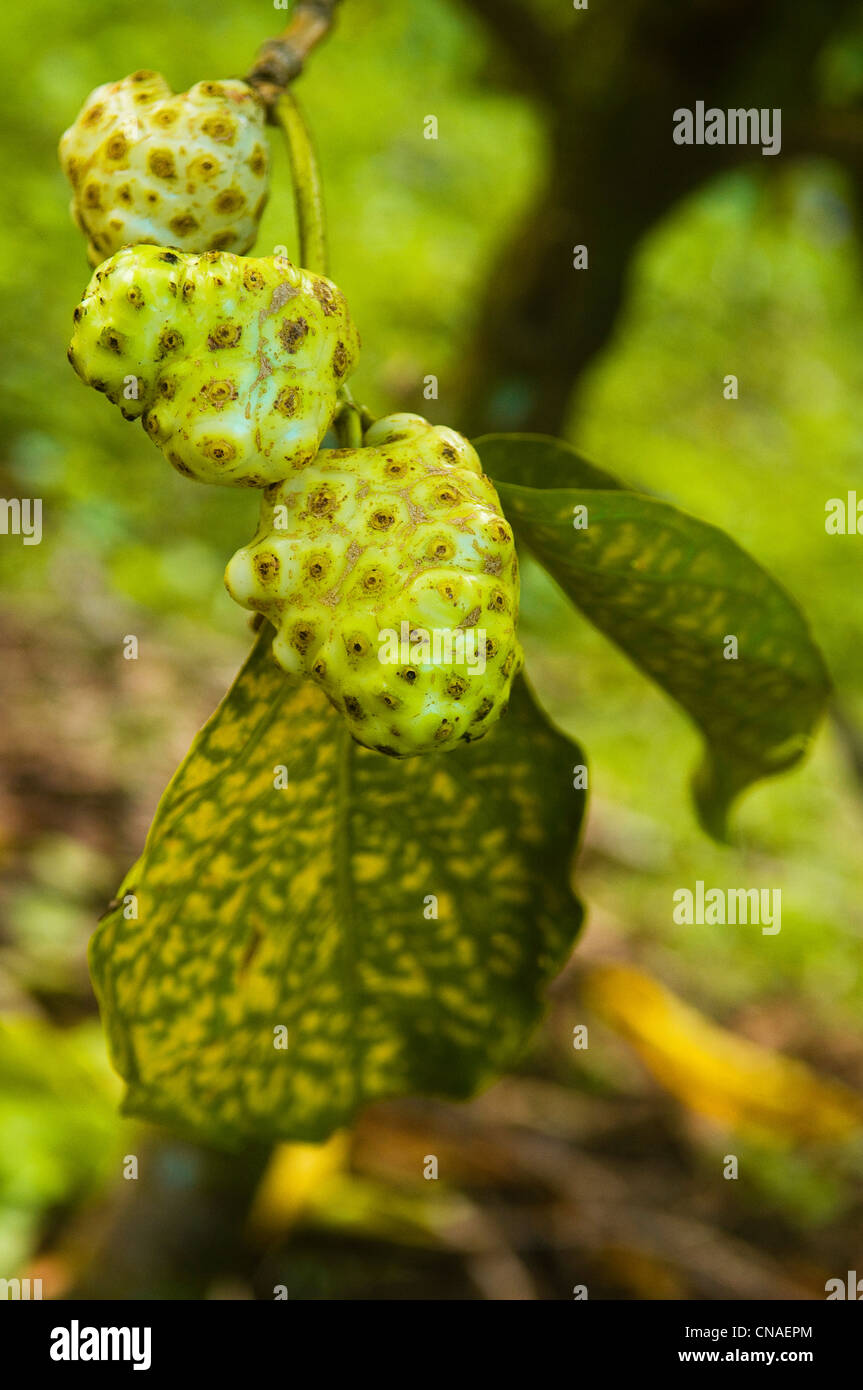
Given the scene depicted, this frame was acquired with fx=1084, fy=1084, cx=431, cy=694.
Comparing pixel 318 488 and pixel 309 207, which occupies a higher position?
pixel 309 207

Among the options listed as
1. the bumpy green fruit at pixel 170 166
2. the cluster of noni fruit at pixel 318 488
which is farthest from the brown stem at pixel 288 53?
the cluster of noni fruit at pixel 318 488

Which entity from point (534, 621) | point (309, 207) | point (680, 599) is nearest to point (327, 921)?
point (680, 599)

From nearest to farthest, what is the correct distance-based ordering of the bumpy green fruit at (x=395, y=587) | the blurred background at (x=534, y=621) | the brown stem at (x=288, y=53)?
the bumpy green fruit at (x=395, y=587)
the brown stem at (x=288, y=53)
the blurred background at (x=534, y=621)

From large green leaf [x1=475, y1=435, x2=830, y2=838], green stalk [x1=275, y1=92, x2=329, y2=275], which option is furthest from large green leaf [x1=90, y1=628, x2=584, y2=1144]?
green stalk [x1=275, y1=92, x2=329, y2=275]

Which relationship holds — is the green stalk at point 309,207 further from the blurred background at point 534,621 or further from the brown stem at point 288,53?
the blurred background at point 534,621

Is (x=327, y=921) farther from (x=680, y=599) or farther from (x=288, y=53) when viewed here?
(x=288, y=53)

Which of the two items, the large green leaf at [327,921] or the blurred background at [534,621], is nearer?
the large green leaf at [327,921]
